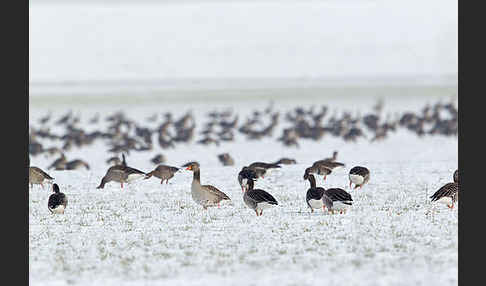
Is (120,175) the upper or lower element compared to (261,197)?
upper

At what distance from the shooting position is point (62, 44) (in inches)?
5694

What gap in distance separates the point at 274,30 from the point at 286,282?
144 meters

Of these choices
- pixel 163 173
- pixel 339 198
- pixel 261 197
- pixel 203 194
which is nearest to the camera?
pixel 339 198

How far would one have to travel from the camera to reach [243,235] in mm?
14516

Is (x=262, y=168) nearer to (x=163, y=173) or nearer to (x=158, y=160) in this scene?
(x=163, y=173)

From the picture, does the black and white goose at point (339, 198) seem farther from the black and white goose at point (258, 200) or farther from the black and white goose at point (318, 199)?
the black and white goose at point (258, 200)

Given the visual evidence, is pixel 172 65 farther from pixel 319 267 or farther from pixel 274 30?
pixel 319 267

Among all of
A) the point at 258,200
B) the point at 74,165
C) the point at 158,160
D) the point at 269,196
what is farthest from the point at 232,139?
the point at 258,200

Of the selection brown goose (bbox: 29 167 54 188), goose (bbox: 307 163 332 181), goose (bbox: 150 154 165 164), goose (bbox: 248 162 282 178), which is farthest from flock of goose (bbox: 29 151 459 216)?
goose (bbox: 150 154 165 164)

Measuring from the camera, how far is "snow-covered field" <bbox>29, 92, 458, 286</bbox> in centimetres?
1175

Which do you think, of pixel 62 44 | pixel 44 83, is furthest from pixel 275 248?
pixel 62 44

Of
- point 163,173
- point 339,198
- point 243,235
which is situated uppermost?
point 163,173

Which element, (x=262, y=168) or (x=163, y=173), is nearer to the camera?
(x=163, y=173)

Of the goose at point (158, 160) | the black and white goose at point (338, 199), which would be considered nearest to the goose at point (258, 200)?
the black and white goose at point (338, 199)
